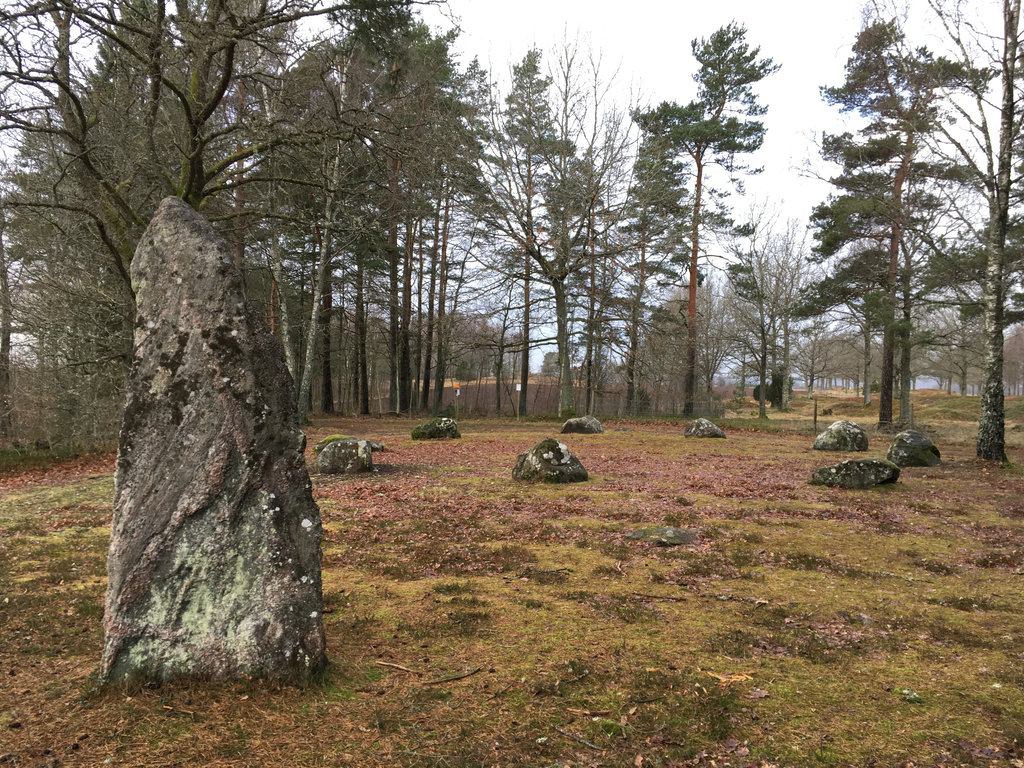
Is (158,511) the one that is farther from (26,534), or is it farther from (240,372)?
(26,534)

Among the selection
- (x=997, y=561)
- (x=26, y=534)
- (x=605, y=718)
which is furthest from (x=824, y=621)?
(x=26, y=534)

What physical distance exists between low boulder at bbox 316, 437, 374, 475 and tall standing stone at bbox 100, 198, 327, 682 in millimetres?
8048

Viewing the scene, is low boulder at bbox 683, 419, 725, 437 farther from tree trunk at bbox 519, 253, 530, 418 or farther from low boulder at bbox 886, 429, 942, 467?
tree trunk at bbox 519, 253, 530, 418

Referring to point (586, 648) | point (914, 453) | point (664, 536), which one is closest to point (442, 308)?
point (914, 453)

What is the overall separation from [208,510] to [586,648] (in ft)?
8.10

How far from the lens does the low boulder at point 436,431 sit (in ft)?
55.5

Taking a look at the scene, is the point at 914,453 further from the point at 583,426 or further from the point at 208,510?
the point at 208,510

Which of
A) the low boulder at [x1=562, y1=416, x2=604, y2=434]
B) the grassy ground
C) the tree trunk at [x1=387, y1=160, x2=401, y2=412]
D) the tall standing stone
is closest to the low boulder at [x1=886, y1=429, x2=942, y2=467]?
the grassy ground

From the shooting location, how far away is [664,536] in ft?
20.6

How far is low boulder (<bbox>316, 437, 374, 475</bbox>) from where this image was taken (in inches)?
432

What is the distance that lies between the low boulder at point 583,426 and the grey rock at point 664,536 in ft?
42.3

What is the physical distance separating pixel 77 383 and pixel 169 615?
12.6m

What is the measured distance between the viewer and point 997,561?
5.62 metres

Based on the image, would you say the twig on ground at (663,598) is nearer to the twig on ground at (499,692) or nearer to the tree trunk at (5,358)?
the twig on ground at (499,692)
